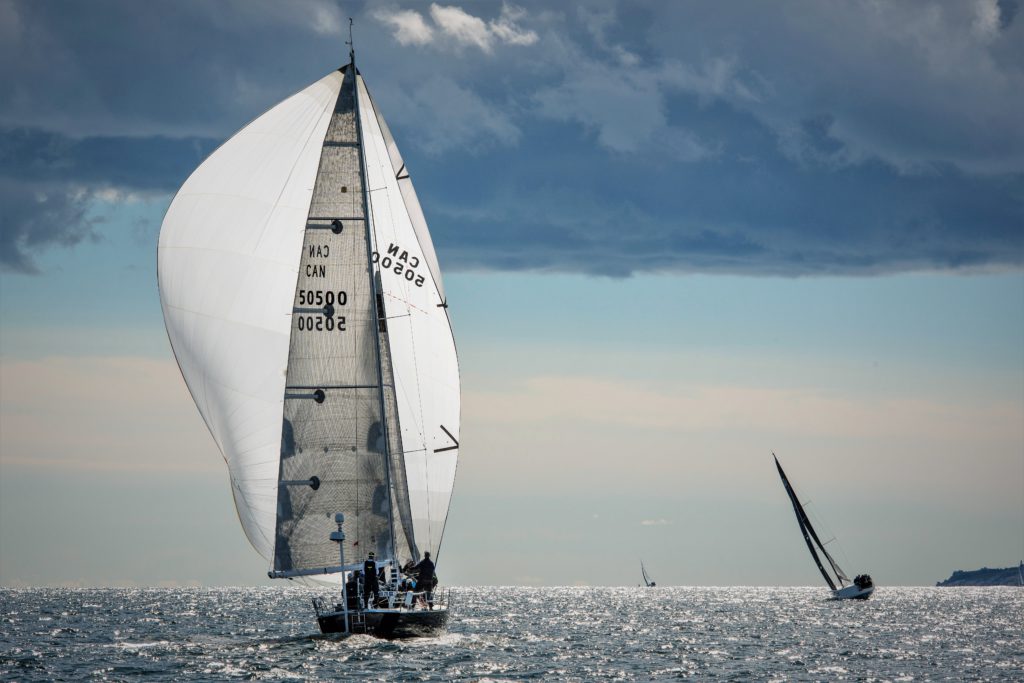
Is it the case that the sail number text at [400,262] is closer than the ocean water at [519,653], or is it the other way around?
the ocean water at [519,653]

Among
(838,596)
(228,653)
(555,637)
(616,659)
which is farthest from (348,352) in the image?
(838,596)

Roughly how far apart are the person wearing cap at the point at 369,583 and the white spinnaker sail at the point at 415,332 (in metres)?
5.08

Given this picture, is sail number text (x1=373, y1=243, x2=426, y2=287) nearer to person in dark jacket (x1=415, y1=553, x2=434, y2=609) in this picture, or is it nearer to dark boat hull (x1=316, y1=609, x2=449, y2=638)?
person in dark jacket (x1=415, y1=553, x2=434, y2=609)

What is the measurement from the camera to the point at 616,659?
50.2 metres

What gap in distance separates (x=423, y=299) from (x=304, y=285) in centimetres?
542

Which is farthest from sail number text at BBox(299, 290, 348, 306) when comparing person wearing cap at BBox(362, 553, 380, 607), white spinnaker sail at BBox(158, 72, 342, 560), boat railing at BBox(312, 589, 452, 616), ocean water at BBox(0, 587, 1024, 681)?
ocean water at BBox(0, 587, 1024, 681)

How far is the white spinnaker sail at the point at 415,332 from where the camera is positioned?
4900 centimetres

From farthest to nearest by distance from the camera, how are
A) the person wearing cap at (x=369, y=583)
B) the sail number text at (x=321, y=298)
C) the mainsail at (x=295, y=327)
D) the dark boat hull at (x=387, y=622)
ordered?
the sail number text at (x=321, y=298)
the mainsail at (x=295, y=327)
the person wearing cap at (x=369, y=583)
the dark boat hull at (x=387, y=622)

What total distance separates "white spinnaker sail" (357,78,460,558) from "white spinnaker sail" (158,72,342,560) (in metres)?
3.46

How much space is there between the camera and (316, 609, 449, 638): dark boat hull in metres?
43.7

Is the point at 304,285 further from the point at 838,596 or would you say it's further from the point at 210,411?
the point at 838,596

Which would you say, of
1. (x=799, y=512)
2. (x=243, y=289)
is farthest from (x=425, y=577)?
(x=799, y=512)

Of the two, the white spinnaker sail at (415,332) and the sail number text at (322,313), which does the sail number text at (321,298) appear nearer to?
the sail number text at (322,313)

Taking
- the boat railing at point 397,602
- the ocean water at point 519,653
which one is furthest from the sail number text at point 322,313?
the ocean water at point 519,653
